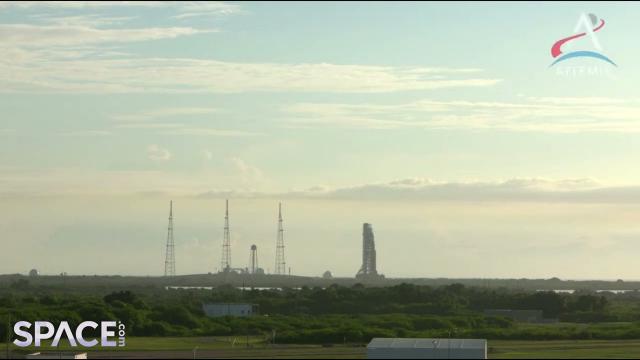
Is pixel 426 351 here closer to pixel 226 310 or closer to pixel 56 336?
pixel 56 336

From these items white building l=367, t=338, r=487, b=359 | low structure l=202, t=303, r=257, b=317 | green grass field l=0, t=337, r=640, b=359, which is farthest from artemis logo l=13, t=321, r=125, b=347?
low structure l=202, t=303, r=257, b=317

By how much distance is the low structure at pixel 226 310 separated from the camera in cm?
18225

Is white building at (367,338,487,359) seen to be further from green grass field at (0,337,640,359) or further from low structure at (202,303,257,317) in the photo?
low structure at (202,303,257,317)

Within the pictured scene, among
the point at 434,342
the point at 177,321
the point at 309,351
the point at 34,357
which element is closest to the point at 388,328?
the point at 177,321

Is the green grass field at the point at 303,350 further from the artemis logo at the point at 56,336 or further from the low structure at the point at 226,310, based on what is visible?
the low structure at the point at 226,310

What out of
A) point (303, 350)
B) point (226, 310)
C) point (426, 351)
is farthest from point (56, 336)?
point (226, 310)

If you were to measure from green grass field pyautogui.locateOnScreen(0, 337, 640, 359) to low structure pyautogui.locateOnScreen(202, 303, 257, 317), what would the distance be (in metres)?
43.4

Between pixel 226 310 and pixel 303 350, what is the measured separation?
218 feet

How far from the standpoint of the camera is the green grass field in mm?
109375

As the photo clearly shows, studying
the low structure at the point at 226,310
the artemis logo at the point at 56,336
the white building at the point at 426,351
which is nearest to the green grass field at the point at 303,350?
the artemis logo at the point at 56,336

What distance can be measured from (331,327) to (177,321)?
75.1 feet

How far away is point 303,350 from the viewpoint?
11894cm

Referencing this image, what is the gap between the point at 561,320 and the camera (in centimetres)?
19538

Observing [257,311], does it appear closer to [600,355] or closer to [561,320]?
[561,320]
